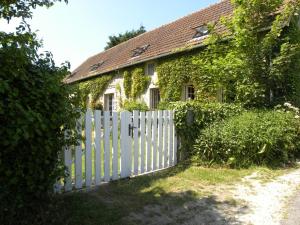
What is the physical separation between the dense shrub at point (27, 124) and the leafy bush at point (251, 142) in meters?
4.52

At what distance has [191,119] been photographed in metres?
8.02

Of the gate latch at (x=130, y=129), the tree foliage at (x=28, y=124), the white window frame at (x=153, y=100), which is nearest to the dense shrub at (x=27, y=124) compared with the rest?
the tree foliage at (x=28, y=124)

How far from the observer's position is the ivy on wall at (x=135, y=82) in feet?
55.6

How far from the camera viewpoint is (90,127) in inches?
209

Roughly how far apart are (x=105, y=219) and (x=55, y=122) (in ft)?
4.80

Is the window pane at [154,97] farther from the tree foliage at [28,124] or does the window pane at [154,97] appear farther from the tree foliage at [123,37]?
the tree foliage at [123,37]

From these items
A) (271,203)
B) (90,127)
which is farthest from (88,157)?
(271,203)

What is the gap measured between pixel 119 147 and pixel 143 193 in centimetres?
131

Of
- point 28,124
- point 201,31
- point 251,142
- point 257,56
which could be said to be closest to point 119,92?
point 201,31

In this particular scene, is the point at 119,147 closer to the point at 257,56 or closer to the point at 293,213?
the point at 293,213

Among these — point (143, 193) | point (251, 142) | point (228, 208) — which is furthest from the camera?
point (251, 142)

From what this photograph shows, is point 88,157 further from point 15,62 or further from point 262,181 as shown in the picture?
point 262,181

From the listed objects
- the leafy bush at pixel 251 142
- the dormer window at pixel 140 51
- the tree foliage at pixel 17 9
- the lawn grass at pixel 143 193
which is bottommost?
the lawn grass at pixel 143 193

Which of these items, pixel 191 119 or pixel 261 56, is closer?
pixel 191 119
